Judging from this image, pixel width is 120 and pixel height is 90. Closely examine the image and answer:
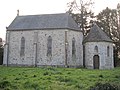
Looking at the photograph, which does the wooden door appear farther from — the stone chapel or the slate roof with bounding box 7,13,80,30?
the slate roof with bounding box 7,13,80,30

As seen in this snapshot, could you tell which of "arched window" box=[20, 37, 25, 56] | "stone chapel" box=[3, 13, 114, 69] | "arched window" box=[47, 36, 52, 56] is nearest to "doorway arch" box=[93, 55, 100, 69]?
"stone chapel" box=[3, 13, 114, 69]

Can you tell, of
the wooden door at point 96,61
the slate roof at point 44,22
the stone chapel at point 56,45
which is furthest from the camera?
the slate roof at point 44,22

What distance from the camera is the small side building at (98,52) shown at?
124ft

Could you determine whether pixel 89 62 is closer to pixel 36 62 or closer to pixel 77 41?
pixel 77 41

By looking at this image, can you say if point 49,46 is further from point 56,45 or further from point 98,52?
point 98,52

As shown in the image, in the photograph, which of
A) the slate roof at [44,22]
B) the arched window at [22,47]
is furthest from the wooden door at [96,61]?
the arched window at [22,47]

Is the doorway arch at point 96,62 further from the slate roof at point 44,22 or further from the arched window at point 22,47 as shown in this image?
the arched window at point 22,47

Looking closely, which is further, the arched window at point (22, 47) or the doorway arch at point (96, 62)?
the arched window at point (22, 47)

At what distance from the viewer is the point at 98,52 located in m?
38.0

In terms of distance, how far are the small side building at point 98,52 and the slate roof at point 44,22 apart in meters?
4.27

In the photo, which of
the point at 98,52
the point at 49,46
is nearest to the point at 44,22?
the point at 49,46

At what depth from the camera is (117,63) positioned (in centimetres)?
5025

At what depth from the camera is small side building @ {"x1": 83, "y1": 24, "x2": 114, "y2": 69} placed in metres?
37.8

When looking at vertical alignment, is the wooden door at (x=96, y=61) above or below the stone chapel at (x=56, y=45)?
below
